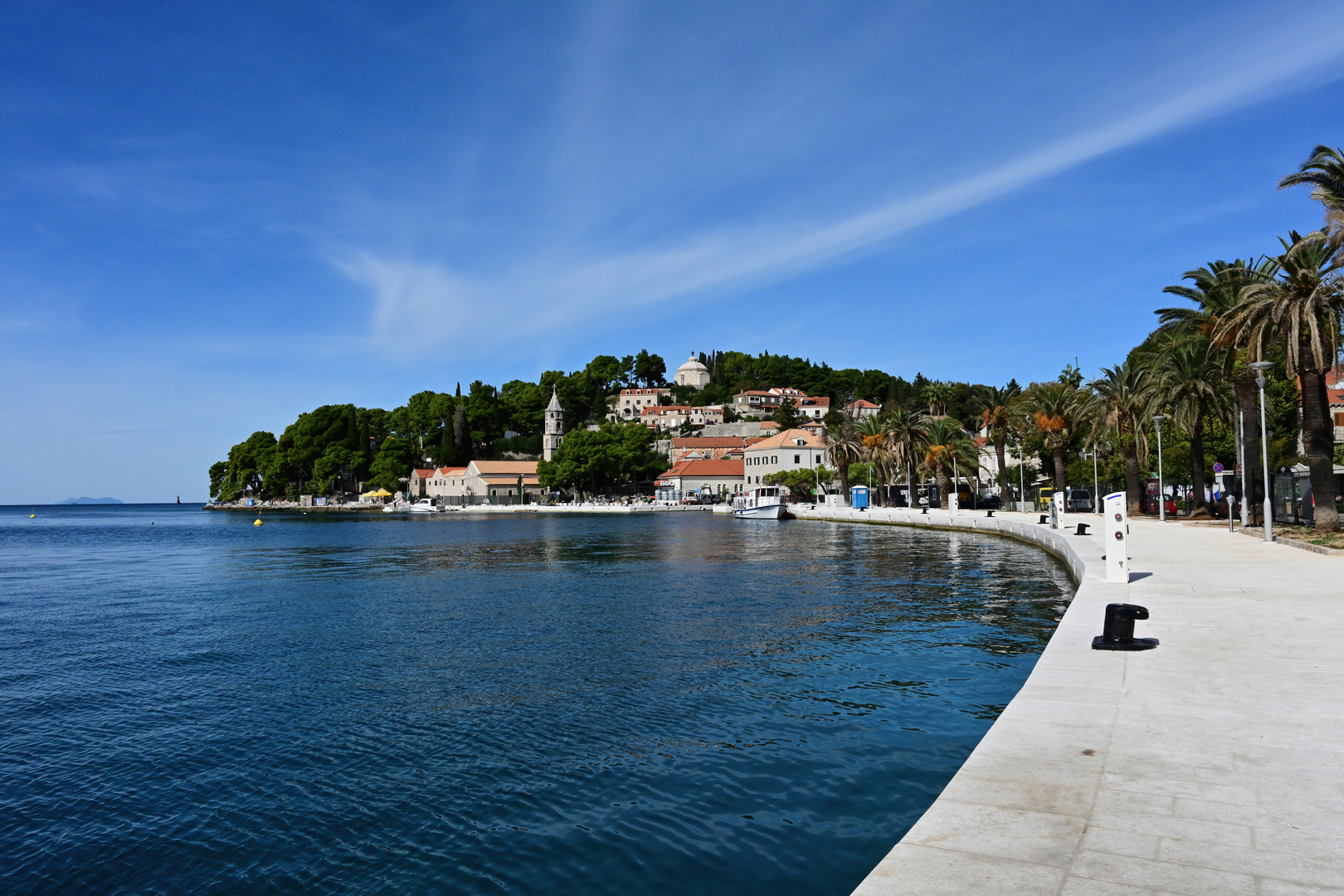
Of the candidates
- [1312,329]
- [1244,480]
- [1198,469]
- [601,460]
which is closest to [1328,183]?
[1312,329]

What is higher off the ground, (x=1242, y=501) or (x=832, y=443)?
(x=832, y=443)

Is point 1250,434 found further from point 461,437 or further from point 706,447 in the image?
point 461,437

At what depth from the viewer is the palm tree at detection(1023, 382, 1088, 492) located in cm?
5384

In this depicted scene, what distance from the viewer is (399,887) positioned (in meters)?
6.77

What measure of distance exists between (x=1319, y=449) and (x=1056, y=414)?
27551 mm

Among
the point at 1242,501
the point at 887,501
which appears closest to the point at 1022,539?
the point at 1242,501

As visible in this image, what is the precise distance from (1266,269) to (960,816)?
38.8 m

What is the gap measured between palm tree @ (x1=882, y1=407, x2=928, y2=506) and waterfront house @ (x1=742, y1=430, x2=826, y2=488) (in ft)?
125

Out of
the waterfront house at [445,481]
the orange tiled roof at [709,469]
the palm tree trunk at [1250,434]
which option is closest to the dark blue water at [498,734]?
the palm tree trunk at [1250,434]

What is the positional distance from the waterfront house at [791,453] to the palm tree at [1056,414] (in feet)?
176

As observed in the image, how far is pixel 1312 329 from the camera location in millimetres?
26547

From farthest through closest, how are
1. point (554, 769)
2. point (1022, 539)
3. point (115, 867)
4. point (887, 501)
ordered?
point (887, 501), point (1022, 539), point (554, 769), point (115, 867)

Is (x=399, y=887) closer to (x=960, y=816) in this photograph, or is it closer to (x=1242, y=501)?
(x=960, y=816)

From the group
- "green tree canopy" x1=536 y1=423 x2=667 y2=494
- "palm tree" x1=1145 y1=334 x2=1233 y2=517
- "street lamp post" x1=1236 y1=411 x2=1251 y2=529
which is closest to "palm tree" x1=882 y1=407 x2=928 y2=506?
"palm tree" x1=1145 y1=334 x2=1233 y2=517
